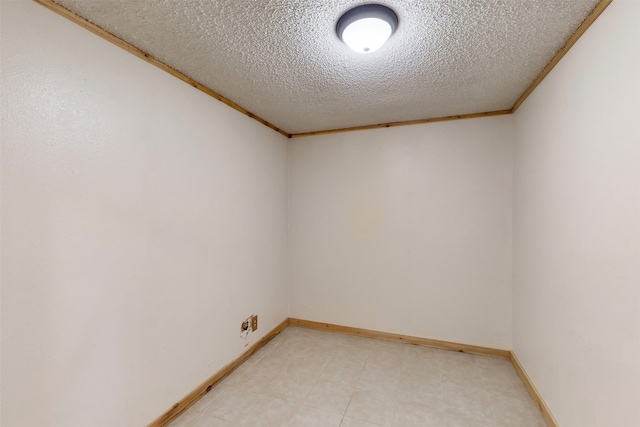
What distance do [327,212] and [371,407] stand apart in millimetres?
1914

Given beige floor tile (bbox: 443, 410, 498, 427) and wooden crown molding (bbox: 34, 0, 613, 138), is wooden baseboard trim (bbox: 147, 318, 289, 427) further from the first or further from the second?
wooden crown molding (bbox: 34, 0, 613, 138)

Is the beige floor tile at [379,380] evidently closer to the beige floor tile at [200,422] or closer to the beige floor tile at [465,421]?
the beige floor tile at [465,421]

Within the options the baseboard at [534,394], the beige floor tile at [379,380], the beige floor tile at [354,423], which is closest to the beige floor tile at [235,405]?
the beige floor tile at [354,423]

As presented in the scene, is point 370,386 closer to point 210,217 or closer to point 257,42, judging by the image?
point 210,217

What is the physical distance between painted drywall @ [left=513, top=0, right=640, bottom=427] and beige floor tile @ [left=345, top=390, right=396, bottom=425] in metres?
1.00

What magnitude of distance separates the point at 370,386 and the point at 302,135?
8.76ft

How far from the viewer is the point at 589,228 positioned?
1367 millimetres

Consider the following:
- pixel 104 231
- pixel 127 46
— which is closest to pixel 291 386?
pixel 104 231

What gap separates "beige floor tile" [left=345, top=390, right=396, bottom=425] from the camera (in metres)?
1.85

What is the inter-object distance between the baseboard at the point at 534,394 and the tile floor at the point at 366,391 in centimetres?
5

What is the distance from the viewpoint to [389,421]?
182 centimetres

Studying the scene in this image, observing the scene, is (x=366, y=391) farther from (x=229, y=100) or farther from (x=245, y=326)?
(x=229, y=100)

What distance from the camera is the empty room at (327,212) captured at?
121 cm

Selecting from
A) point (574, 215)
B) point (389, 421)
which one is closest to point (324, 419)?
point (389, 421)
